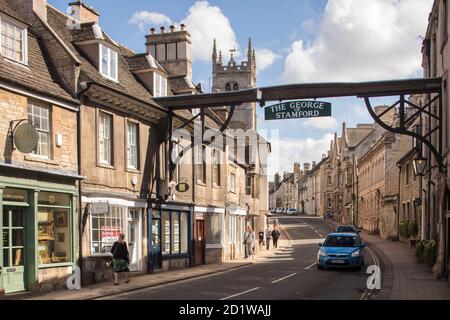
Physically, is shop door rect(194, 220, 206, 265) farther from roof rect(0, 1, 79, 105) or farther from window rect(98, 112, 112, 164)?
roof rect(0, 1, 79, 105)

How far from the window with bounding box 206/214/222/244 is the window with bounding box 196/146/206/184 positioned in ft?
6.87

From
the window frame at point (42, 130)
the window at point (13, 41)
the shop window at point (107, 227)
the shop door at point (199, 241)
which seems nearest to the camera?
the window at point (13, 41)

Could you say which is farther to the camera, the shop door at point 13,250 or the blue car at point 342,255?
the blue car at point 342,255

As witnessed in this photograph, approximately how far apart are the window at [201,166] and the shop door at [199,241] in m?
2.17

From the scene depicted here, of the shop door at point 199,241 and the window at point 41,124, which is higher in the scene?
the window at point 41,124

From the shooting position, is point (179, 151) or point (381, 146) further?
point (381, 146)

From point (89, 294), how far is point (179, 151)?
432 inches

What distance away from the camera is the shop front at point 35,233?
1544 cm

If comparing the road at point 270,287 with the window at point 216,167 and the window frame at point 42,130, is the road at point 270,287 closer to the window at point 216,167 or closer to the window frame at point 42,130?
the window frame at point 42,130

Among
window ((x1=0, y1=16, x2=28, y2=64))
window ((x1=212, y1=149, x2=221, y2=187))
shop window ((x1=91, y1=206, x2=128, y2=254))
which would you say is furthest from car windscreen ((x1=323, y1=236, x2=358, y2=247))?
window ((x1=0, y1=16, x2=28, y2=64))

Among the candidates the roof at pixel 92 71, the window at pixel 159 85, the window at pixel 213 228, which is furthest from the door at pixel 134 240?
the window at pixel 213 228
